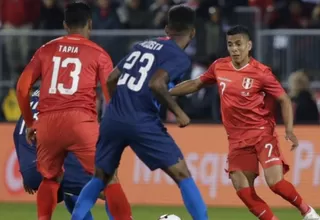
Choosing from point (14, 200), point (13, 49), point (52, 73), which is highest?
point (52, 73)

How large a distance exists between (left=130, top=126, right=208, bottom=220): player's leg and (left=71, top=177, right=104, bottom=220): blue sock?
49cm

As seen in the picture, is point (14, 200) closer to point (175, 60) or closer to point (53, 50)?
point (53, 50)

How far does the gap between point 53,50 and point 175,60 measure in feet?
4.50

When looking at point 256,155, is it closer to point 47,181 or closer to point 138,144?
point 138,144

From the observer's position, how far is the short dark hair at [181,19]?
33.5 feet

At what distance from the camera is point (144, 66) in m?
10.1

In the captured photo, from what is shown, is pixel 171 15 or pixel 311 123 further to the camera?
pixel 311 123

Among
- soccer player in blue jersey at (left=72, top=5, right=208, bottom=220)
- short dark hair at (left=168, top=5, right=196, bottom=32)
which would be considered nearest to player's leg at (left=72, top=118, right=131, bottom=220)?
soccer player in blue jersey at (left=72, top=5, right=208, bottom=220)

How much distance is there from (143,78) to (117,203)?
3.92ft

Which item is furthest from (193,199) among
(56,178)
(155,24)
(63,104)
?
(155,24)

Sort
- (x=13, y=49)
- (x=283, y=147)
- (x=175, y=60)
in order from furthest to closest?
(x=13, y=49) → (x=283, y=147) → (x=175, y=60)

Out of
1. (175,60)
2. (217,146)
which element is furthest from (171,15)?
(217,146)

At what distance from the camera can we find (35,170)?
11.2m

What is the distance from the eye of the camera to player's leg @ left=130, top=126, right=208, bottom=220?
33.0 ft
